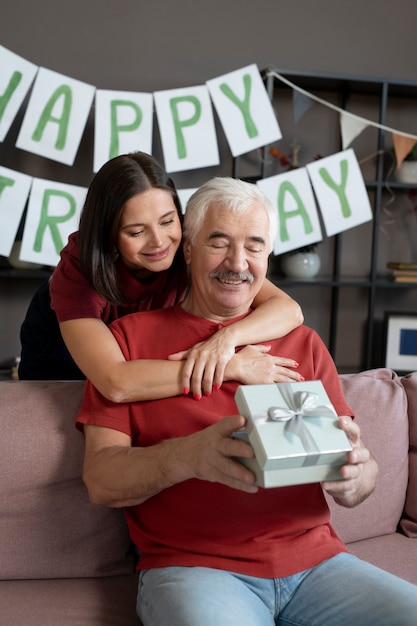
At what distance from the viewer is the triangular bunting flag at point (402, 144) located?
132 inches

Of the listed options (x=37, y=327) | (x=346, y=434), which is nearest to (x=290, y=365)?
(x=346, y=434)

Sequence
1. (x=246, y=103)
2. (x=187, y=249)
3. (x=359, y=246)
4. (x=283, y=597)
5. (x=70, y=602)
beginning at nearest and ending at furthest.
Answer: (x=283, y=597) < (x=70, y=602) < (x=187, y=249) < (x=246, y=103) < (x=359, y=246)

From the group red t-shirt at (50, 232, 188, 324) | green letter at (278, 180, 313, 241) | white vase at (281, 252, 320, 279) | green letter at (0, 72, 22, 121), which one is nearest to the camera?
red t-shirt at (50, 232, 188, 324)

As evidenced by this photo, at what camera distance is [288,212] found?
10.4ft

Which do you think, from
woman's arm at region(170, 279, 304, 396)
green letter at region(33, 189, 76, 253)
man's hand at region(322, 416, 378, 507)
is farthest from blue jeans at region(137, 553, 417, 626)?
green letter at region(33, 189, 76, 253)

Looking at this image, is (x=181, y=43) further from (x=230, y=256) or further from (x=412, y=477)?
(x=412, y=477)

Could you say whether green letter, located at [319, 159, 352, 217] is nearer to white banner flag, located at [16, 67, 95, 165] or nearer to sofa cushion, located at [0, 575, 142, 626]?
white banner flag, located at [16, 67, 95, 165]

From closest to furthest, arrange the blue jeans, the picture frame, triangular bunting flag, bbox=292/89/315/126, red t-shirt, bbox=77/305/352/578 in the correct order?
1. the blue jeans
2. red t-shirt, bbox=77/305/352/578
3. triangular bunting flag, bbox=292/89/315/126
4. the picture frame

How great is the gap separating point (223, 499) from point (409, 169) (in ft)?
8.72

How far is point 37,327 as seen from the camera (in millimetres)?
1827

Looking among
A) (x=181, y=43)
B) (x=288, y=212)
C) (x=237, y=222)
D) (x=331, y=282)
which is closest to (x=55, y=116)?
(x=181, y=43)

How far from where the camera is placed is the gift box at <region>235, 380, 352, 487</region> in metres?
0.98

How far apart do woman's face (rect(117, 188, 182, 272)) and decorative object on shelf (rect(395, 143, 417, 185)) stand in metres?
2.23

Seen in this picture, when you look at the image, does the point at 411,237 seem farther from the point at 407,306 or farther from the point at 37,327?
the point at 37,327
